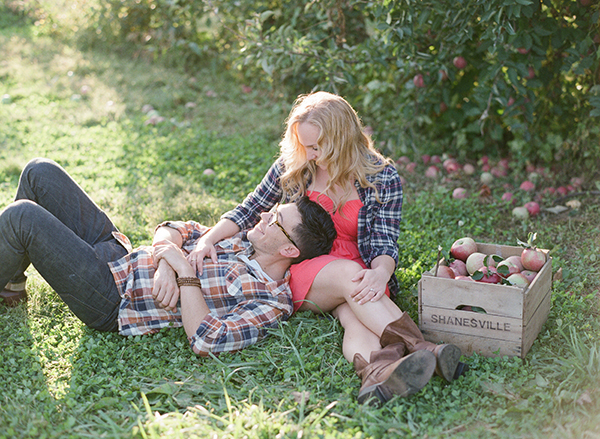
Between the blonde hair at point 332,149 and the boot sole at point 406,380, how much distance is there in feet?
3.16

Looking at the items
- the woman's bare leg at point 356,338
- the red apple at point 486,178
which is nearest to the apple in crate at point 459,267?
the woman's bare leg at point 356,338

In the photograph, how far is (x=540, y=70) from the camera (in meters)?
4.33

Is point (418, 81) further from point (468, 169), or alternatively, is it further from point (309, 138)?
point (309, 138)

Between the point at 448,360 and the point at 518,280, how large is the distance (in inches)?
22.3

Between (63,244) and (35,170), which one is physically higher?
(35,170)

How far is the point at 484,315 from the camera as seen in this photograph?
251 cm

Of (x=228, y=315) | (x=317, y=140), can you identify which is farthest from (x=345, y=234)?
(x=228, y=315)

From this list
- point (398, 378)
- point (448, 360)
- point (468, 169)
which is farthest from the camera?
point (468, 169)

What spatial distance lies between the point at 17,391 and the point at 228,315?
954mm

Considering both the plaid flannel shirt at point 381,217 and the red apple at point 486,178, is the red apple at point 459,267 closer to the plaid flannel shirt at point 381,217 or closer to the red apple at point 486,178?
the plaid flannel shirt at point 381,217

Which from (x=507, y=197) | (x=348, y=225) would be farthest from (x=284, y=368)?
(x=507, y=197)

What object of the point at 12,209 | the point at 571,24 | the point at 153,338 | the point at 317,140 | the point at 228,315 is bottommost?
the point at 153,338

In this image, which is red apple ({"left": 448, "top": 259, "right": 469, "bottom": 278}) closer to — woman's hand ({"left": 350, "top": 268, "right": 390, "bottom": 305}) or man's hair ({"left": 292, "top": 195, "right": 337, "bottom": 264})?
woman's hand ({"left": 350, "top": 268, "right": 390, "bottom": 305})

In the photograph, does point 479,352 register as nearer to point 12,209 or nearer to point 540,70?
point 12,209
